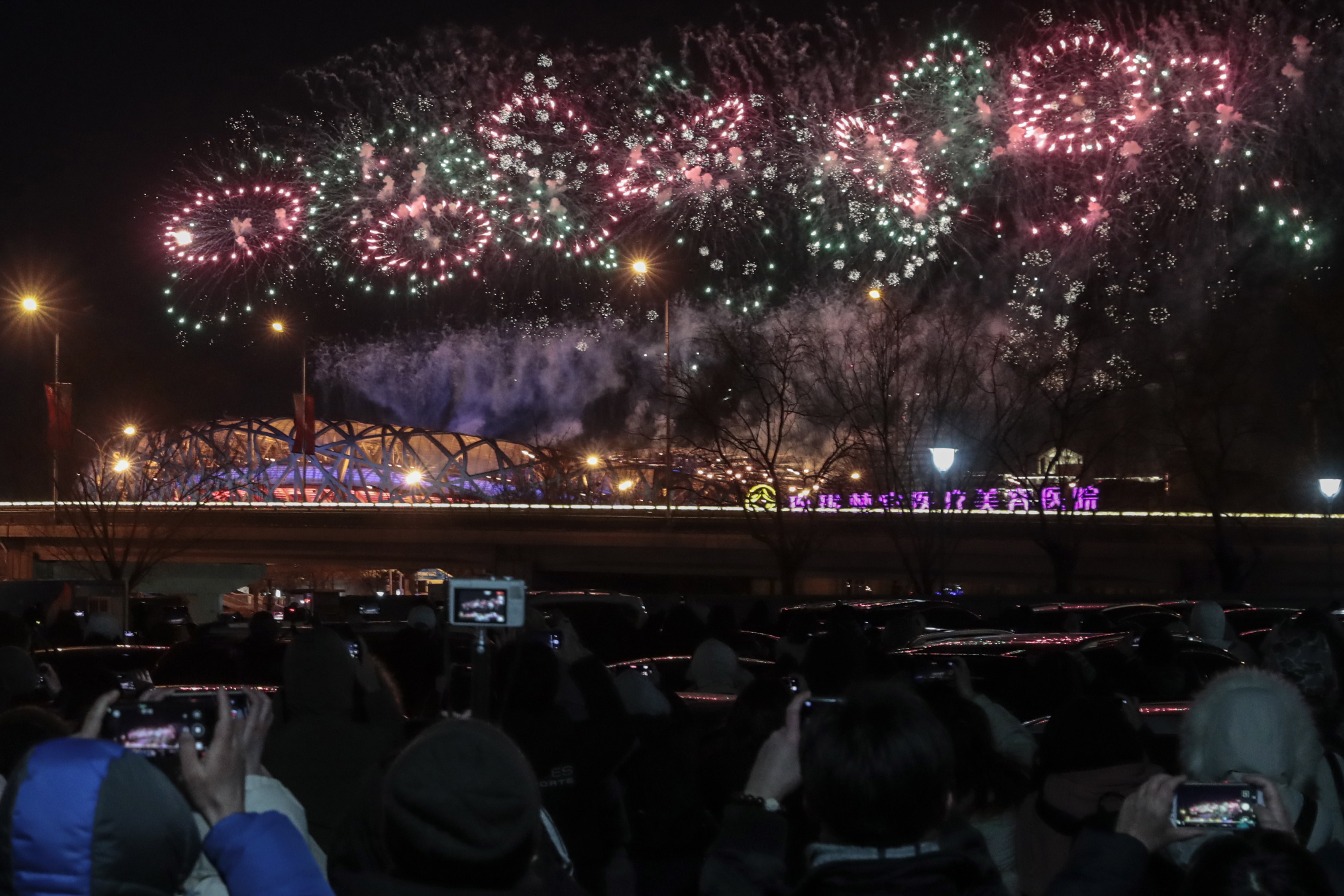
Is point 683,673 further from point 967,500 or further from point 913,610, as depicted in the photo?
point 967,500

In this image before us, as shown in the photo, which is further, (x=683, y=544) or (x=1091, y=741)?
(x=683, y=544)

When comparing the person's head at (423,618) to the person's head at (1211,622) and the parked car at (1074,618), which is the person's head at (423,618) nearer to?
the person's head at (1211,622)

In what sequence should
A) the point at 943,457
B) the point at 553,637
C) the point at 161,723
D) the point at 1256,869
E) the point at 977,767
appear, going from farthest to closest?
1. the point at 943,457
2. the point at 553,637
3. the point at 977,767
4. the point at 161,723
5. the point at 1256,869

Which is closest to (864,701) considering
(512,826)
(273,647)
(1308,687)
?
(512,826)

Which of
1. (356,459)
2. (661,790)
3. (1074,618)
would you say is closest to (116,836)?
(661,790)

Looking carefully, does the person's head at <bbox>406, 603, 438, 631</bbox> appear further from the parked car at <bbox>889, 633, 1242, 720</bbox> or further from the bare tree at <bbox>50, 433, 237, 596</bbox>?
the bare tree at <bbox>50, 433, 237, 596</bbox>

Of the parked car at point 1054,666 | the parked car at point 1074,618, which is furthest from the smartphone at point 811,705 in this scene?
the parked car at point 1074,618

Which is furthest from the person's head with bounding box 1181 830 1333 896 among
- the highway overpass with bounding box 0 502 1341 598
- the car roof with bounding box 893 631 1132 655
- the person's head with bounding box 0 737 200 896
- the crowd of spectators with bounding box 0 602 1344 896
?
the highway overpass with bounding box 0 502 1341 598
